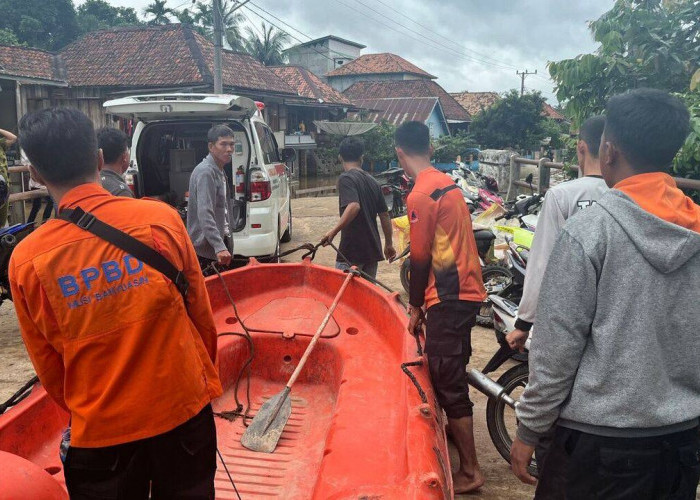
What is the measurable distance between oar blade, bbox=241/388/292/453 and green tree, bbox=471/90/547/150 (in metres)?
24.6

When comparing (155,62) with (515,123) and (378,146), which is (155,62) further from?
(515,123)

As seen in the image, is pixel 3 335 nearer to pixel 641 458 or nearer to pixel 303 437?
pixel 303 437

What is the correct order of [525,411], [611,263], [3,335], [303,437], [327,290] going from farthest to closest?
1. [3,335]
2. [327,290]
3. [303,437]
4. [525,411]
5. [611,263]

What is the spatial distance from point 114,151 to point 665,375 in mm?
3318

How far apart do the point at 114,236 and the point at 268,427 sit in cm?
169

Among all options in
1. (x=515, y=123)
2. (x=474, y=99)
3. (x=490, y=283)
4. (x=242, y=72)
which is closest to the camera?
(x=490, y=283)

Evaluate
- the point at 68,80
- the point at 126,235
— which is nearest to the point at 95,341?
the point at 126,235

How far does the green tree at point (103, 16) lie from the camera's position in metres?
35.8

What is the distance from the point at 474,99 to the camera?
140 feet

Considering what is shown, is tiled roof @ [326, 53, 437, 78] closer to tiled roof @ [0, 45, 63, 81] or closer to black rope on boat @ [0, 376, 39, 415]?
tiled roof @ [0, 45, 63, 81]

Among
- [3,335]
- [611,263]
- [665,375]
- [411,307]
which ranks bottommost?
[3,335]

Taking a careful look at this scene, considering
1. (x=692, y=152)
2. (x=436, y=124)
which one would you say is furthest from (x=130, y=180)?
(x=436, y=124)

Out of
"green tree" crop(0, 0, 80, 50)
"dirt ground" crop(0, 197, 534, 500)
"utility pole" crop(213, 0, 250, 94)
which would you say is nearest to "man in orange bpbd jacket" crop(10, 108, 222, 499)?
"dirt ground" crop(0, 197, 534, 500)

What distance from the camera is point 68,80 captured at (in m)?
18.4
